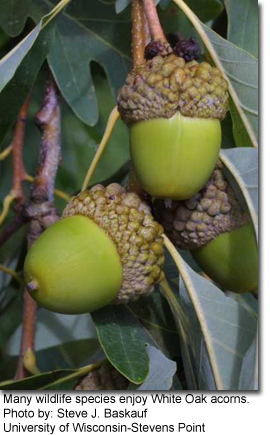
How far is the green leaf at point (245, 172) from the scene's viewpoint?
135cm

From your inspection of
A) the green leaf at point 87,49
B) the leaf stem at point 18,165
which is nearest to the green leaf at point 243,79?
the green leaf at point 87,49

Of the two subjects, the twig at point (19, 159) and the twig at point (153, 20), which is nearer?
the twig at point (153, 20)

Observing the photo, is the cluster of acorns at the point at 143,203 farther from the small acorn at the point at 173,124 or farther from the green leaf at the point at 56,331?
the green leaf at the point at 56,331

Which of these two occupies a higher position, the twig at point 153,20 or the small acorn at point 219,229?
the twig at point 153,20

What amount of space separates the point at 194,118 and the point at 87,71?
75cm

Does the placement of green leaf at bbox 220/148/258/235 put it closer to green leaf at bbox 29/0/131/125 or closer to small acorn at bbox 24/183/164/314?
small acorn at bbox 24/183/164/314

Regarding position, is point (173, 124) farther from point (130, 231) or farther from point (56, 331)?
point (56, 331)

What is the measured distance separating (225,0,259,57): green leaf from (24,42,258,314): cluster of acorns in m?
0.50

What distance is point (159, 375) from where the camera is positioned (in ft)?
4.53

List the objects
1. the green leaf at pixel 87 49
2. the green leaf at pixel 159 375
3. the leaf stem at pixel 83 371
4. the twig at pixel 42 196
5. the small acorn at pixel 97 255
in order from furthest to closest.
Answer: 1. the green leaf at pixel 87 49
2. the twig at pixel 42 196
3. the leaf stem at pixel 83 371
4. the green leaf at pixel 159 375
5. the small acorn at pixel 97 255

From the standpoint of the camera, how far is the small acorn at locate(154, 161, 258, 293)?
1.39 metres

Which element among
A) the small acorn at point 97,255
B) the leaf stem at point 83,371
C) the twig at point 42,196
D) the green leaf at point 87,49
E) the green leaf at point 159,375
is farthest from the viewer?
the green leaf at point 87,49

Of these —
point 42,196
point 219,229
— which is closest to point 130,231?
point 219,229

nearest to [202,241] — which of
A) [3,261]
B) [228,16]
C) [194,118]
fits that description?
[194,118]
